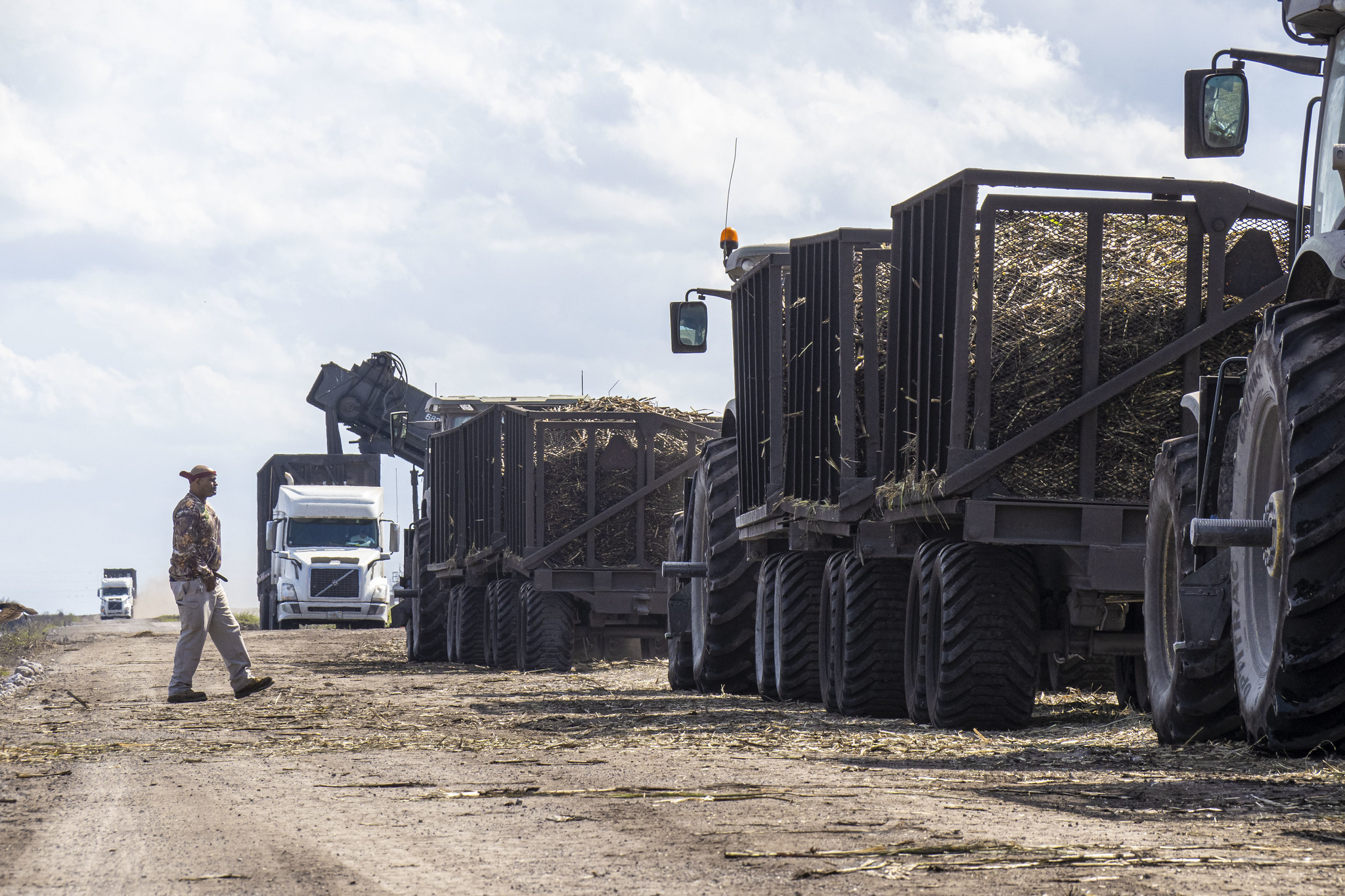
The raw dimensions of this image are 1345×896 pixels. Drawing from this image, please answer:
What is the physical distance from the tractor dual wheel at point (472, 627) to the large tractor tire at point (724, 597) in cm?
777

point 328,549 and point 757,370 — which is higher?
point 757,370

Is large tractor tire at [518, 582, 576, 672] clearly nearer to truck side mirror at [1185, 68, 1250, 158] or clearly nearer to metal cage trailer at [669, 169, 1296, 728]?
metal cage trailer at [669, 169, 1296, 728]

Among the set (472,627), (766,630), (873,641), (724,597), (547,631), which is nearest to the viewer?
(873,641)

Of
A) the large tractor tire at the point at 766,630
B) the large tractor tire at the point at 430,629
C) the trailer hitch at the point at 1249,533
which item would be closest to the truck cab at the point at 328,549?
the large tractor tire at the point at 430,629

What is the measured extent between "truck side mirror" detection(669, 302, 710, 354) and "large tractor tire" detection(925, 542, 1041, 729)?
26.0ft

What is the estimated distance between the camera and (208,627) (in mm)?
13609

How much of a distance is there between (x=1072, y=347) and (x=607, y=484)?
1081cm

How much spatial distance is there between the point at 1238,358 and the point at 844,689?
4205 millimetres

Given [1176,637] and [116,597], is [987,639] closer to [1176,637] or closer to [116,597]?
[1176,637]

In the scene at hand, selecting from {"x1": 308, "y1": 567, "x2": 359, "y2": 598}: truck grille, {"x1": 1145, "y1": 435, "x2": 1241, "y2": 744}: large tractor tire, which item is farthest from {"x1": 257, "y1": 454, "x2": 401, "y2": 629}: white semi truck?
{"x1": 1145, "y1": 435, "x2": 1241, "y2": 744}: large tractor tire

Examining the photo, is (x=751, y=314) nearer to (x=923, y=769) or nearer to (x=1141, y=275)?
(x=1141, y=275)

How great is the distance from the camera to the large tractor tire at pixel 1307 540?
5.95 meters

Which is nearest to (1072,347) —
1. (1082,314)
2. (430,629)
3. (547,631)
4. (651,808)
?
(1082,314)

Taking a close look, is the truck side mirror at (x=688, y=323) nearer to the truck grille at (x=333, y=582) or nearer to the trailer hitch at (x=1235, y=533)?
the trailer hitch at (x=1235, y=533)
